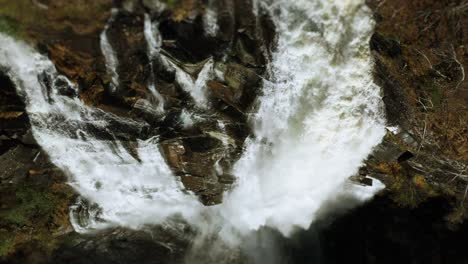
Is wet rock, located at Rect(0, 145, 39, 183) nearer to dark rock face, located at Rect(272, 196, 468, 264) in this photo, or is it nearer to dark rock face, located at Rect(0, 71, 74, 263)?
dark rock face, located at Rect(0, 71, 74, 263)

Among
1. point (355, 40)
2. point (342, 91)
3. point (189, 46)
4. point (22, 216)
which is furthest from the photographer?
point (22, 216)

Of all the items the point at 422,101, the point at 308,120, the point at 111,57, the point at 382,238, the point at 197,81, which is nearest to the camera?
the point at 111,57

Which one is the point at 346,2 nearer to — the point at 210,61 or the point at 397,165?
the point at 210,61

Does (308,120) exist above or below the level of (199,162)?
above

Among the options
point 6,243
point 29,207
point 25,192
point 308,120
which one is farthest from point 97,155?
point 308,120

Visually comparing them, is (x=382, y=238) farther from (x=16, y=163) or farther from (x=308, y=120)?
(x=16, y=163)

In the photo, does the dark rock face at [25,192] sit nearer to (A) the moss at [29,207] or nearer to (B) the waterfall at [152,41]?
(A) the moss at [29,207]

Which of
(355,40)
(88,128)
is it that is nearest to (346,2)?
(355,40)
